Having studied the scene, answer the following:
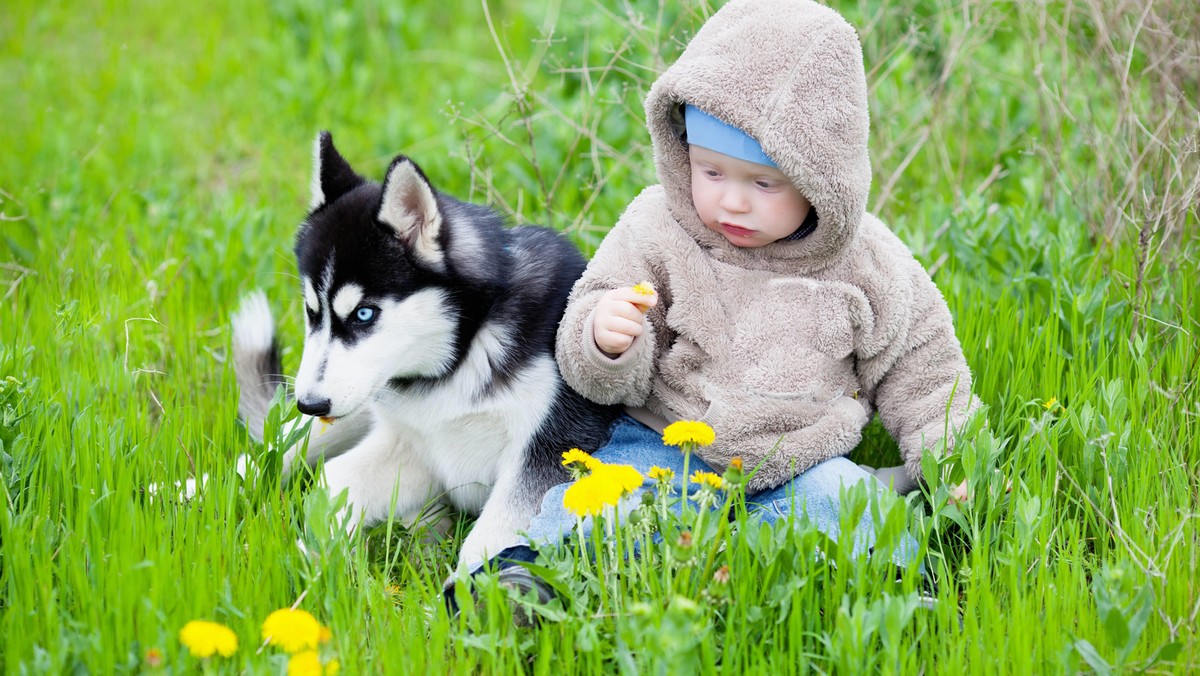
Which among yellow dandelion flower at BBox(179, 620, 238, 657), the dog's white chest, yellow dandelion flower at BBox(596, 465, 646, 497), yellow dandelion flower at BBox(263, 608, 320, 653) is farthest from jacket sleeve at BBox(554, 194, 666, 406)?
yellow dandelion flower at BBox(179, 620, 238, 657)

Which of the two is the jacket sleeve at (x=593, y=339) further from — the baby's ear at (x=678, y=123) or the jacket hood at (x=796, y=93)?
the jacket hood at (x=796, y=93)

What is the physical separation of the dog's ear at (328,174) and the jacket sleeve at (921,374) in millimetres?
1577

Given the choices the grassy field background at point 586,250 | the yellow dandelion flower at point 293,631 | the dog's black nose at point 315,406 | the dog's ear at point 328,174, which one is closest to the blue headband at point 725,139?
the grassy field background at point 586,250

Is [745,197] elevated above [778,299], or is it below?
above

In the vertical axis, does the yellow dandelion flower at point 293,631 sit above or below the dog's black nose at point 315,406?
below

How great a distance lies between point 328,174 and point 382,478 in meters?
0.92

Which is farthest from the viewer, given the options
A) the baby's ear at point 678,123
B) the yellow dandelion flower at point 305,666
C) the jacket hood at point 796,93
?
the baby's ear at point 678,123

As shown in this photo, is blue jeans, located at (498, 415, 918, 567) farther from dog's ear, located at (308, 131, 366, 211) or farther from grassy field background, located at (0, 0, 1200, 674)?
dog's ear, located at (308, 131, 366, 211)

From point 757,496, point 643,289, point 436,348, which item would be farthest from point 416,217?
point 757,496

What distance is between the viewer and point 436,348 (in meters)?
3.08

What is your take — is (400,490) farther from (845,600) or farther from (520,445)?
(845,600)

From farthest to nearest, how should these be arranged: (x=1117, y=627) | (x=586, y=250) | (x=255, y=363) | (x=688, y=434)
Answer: (x=586, y=250) → (x=255, y=363) → (x=688, y=434) → (x=1117, y=627)

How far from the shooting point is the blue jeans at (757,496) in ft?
9.09

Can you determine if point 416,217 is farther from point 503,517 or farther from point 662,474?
point 662,474
